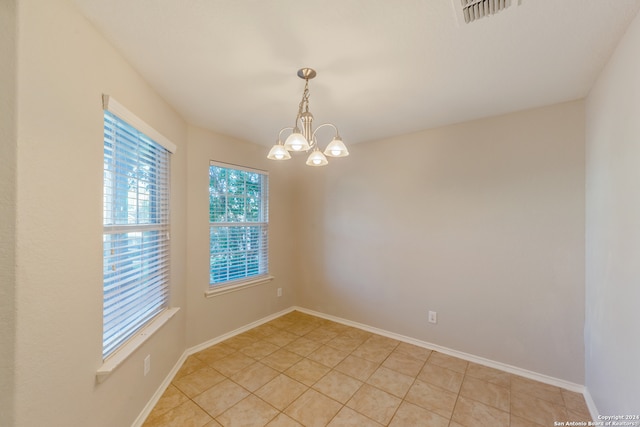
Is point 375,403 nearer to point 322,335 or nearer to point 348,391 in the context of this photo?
point 348,391

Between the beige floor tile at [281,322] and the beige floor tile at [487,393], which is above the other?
the beige floor tile at [487,393]

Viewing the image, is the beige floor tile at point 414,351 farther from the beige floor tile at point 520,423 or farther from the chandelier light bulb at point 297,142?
the chandelier light bulb at point 297,142

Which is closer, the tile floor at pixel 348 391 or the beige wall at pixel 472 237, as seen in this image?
the tile floor at pixel 348 391

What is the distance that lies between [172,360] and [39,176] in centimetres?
198

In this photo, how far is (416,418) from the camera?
6.16 feet

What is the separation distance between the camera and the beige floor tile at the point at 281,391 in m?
2.05

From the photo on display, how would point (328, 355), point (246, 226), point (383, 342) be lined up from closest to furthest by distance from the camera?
point (328, 355) < point (383, 342) < point (246, 226)

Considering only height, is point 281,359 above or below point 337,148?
below

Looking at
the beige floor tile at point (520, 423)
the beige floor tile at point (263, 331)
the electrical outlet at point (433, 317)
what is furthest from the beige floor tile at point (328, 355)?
the beige floor tile at point (520, 423)


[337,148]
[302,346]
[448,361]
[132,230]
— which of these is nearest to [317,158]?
[337,148]

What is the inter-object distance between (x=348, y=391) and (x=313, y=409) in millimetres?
348

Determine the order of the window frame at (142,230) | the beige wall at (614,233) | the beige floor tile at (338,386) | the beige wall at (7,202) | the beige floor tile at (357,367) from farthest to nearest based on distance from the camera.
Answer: the beige floor tile at (357,367), the beige floor tile at (338,386), the window frame at (142,230), the beige wall at (614,233), the beige wall at (7,202)

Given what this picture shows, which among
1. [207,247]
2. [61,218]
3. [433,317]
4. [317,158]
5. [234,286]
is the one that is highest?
[317,158]

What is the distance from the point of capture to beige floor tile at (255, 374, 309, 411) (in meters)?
2.05
